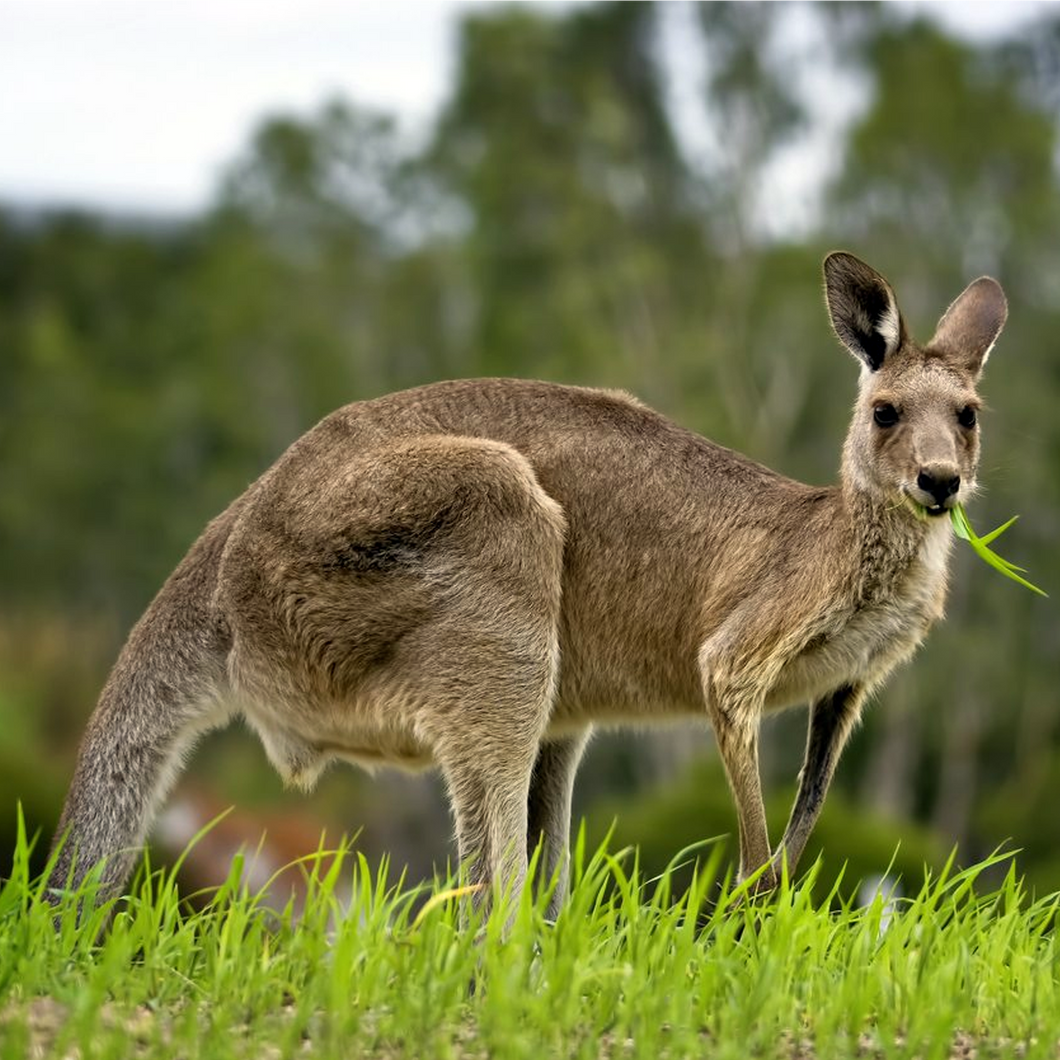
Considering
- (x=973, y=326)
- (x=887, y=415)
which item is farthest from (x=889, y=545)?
(x=973, y=326)

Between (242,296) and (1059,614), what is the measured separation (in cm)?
1622

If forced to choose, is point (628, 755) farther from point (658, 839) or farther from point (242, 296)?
point (658, 839)

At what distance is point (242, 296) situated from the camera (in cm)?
3716

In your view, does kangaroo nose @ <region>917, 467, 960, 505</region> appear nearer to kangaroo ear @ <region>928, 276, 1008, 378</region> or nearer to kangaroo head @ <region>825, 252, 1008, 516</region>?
kangaroo head @ <region>825, 252, 1008, 516</region>

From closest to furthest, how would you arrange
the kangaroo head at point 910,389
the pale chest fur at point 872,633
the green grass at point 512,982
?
the green grass at point 512,982
the kangaroo head at point 910,389
the pale chest fur at point 872,633

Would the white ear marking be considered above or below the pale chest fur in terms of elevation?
above

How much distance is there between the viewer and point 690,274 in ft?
110

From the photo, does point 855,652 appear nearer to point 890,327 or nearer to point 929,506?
point 929,506

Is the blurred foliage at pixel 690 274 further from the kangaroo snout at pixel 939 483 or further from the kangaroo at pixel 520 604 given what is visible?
the kangaroo snout at pixel 939 483

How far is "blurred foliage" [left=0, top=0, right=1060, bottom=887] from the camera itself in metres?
31.0

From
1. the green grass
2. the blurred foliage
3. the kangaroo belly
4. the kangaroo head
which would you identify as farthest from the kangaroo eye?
→ the blurred foliage

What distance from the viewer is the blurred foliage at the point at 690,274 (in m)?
31.0

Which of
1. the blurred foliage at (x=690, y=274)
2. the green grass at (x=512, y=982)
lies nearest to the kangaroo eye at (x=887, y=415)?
the green grass at (x=512, y=982)

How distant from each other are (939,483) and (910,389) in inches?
17.7
